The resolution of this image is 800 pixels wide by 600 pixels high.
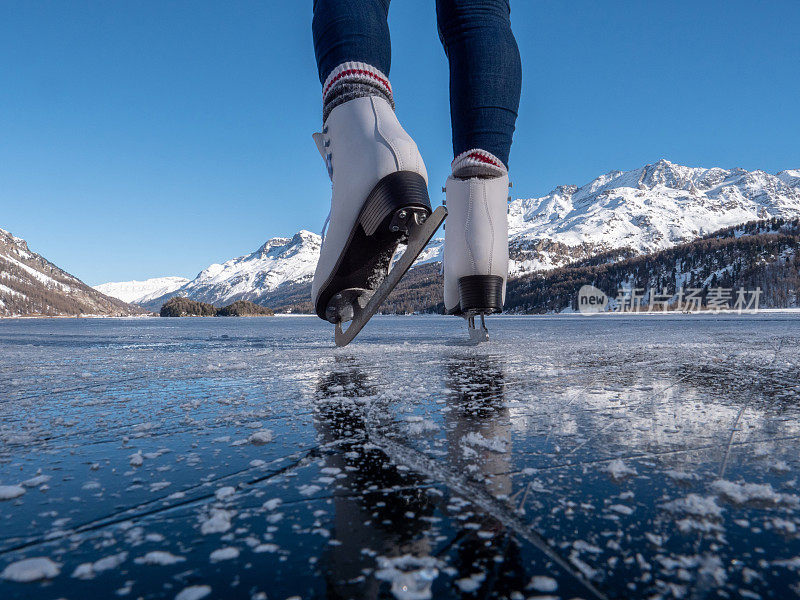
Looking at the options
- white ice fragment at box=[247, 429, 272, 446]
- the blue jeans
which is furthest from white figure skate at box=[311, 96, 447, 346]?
white ice fragment at box=[247, 429, 272, 446]

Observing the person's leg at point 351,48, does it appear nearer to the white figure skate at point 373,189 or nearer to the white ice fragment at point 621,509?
the white figure skate at point 373,189

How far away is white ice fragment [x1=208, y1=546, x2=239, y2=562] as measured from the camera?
1.83 ft

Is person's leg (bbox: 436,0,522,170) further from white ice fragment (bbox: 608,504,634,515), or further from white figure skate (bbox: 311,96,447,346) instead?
white ice fragment (bbox: 608,504,634,515)

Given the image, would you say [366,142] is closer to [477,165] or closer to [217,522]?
[477,165]

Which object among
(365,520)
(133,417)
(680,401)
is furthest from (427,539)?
(680,401)

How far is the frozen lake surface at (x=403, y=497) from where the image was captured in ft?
1.68

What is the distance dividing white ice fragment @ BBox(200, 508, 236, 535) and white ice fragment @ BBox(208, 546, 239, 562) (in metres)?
0.05

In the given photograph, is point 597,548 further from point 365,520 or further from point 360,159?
point 360,159

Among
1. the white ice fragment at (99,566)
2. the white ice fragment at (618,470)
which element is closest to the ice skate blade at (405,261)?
the white ice fragment at (618,470)

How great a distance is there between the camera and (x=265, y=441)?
1032mm

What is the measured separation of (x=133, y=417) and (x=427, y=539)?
1085 mm

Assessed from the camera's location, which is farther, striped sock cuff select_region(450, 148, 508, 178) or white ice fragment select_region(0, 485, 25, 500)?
striped sock cuff select_region(450, 148, 508, 178)

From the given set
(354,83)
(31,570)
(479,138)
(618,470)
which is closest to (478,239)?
(479,138)

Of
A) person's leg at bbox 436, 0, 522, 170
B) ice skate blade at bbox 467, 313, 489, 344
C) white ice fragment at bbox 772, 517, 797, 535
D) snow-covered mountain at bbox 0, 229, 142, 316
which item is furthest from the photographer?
snow-covered mountain at bbox 0, 229, 142, 316
